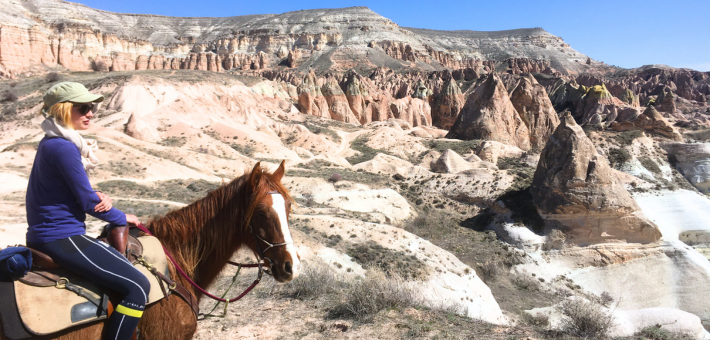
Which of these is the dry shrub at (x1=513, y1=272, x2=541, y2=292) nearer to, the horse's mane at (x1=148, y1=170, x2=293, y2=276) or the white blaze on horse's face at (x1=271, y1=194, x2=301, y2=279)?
the white blaze on horse's face at (x1=271, y1=194, x2=301, y2=279)

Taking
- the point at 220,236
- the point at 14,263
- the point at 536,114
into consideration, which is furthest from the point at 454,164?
the point at 14,263

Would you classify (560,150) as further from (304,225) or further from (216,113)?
(216,113)

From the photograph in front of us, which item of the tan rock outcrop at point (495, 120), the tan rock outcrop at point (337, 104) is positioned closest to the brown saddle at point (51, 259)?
the tan rock outcrop at point (495, 120)

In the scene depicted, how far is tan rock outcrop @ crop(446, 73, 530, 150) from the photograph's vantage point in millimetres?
42281

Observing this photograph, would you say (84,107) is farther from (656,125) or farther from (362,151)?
(656,125)

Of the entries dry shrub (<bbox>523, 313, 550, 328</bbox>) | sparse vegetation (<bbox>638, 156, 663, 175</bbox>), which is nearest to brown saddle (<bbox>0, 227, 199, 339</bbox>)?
dry shrub (<bbox>523, 313, 550, 328</bbox>)

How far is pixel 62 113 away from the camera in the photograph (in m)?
2.83

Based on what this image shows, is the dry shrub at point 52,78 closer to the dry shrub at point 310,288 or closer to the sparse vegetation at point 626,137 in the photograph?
the dry shrub at point 310,288

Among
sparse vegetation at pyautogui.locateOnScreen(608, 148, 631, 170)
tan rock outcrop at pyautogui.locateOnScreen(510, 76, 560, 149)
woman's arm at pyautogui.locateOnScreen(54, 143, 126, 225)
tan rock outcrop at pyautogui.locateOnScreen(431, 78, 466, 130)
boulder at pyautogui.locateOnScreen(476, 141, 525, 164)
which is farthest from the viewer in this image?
tan rock outcrop at pyautogui.locateOnScreen(431, 78, 466, 130)

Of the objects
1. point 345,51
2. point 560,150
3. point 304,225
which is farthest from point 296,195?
point 345,51

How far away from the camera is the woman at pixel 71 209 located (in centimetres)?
278

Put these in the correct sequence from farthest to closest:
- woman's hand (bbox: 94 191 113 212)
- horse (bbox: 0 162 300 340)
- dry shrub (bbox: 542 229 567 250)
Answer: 1. dry shrub (bbox: 542 229 567 250)
2. horse (bbox: 0 162 300 340)
3. woman's hand (bbox: 94 191 113 212)

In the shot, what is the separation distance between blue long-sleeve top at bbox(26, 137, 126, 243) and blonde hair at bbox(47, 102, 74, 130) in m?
0.14

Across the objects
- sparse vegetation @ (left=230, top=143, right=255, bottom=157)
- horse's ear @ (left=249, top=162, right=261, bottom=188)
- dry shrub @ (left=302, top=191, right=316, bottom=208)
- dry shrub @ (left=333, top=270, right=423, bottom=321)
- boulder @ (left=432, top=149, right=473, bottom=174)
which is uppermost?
horse's ear @ (left=249, top=162, right=261, bottom=188)
